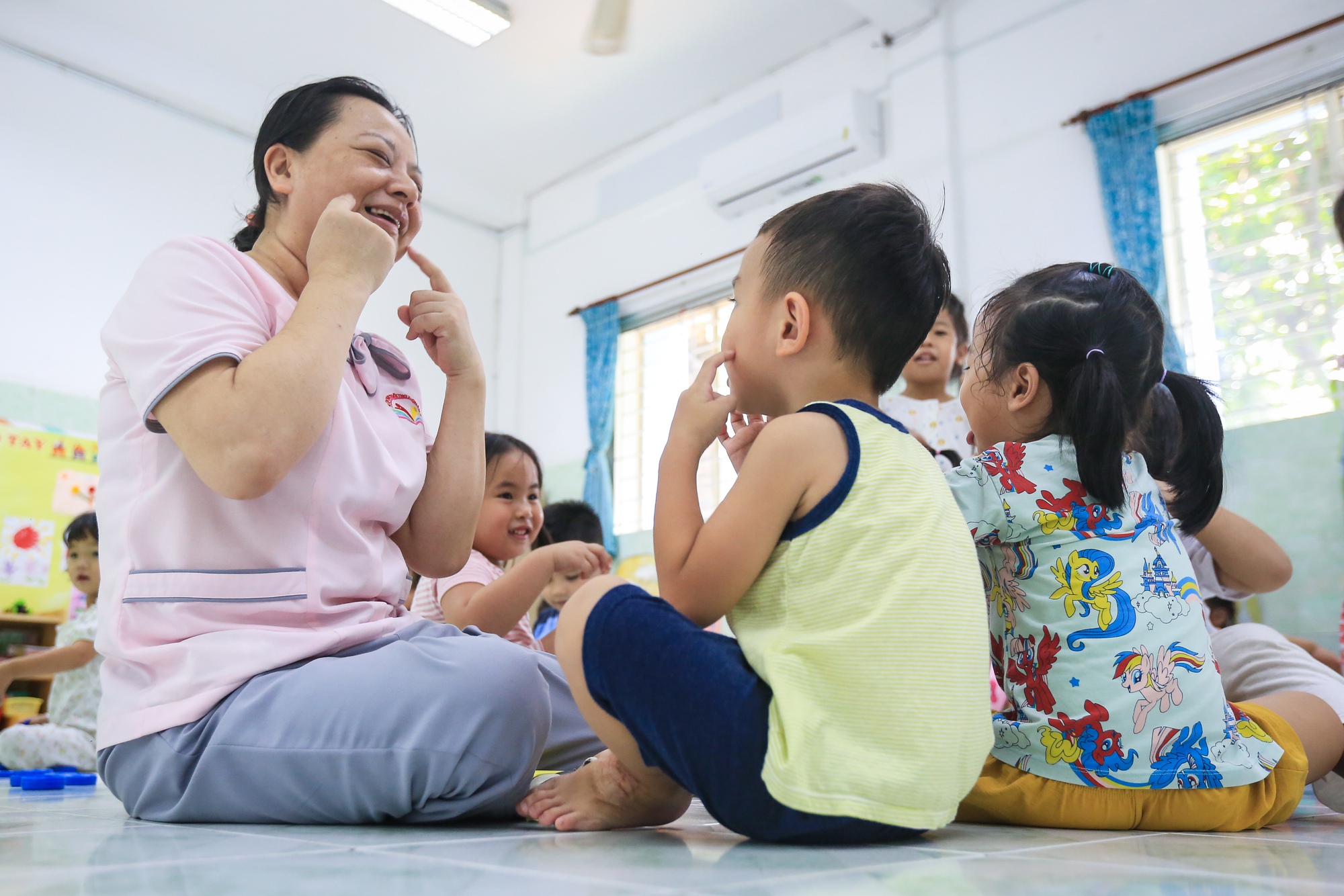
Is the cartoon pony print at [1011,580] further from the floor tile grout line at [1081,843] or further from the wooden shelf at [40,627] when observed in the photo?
the wooden shelf at [40,627]

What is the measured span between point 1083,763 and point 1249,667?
0.61 metres

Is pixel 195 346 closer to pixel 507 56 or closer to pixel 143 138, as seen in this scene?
pixel 507 56

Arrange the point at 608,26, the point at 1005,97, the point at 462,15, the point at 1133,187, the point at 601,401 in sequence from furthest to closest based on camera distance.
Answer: the point at 601,401 → the point at 462,15 → the point at 1005,97 → the point at 1133,187 → the point at 608,26

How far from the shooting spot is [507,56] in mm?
5430

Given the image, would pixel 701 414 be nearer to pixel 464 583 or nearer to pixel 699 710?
pixel 699 710

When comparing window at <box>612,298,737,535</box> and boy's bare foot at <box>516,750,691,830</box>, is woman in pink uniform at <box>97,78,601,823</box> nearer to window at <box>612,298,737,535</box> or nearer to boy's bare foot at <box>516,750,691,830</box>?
boy's bare foot at <box>516,750,691,830</box>

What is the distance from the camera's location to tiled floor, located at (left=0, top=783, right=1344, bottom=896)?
666 millimetres

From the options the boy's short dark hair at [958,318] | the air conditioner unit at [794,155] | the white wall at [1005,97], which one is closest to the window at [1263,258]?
the white wall at [1005,97]

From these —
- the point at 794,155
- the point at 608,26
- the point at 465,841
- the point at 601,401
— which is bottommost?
the point at 465,841

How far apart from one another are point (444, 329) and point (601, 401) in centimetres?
471

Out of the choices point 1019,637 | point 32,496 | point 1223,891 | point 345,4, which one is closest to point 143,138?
point 345,4

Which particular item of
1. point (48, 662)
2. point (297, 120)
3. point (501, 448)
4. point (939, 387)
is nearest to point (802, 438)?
point (297, 120)

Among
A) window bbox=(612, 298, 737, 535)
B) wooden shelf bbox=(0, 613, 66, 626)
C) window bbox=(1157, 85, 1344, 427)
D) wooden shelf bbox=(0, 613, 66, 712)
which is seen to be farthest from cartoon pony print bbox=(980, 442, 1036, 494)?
wooden shelf bbox=(0, 613, 66, 626)

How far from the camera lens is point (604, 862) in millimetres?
782
